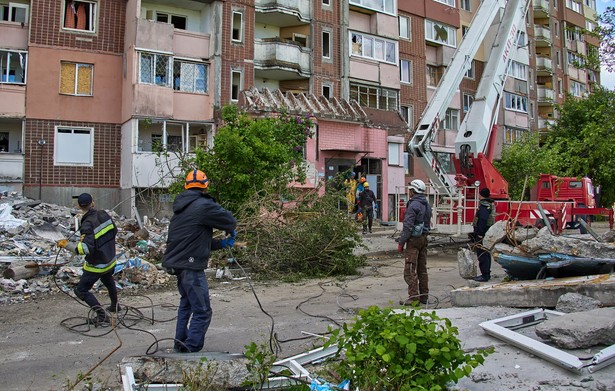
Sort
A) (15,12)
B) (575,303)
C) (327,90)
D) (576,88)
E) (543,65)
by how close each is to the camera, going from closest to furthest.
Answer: (575,303), (15,12), (327,90), (543,65), (576,88)

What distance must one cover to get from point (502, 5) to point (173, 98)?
1338cm

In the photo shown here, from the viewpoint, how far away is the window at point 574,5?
→ 161 ft

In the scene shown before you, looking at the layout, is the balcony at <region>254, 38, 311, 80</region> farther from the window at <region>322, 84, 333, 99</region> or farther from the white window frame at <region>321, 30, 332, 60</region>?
the white window frame at <region>321, 30, 332, 60</region>

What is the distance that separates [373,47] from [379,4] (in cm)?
264

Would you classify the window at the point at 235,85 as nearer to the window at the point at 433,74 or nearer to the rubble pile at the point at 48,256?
the rubble pile at the point at 48,256

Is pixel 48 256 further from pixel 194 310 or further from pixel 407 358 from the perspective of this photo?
pixel 407 358

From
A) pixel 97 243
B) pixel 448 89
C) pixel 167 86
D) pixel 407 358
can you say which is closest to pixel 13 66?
pixel 167 86

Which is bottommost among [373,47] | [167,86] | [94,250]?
[94,250]

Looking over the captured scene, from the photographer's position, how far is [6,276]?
9.39 m

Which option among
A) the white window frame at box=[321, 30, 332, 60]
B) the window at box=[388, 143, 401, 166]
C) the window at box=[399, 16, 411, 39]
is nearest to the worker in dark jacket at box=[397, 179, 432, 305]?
the white window frame at box=[321, 30, 332, 60]

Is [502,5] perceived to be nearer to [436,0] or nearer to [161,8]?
[161,8]

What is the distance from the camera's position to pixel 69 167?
21.6 meters

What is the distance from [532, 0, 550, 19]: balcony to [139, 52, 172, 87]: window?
34.4 m

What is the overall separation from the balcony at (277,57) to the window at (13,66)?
9770 mm
